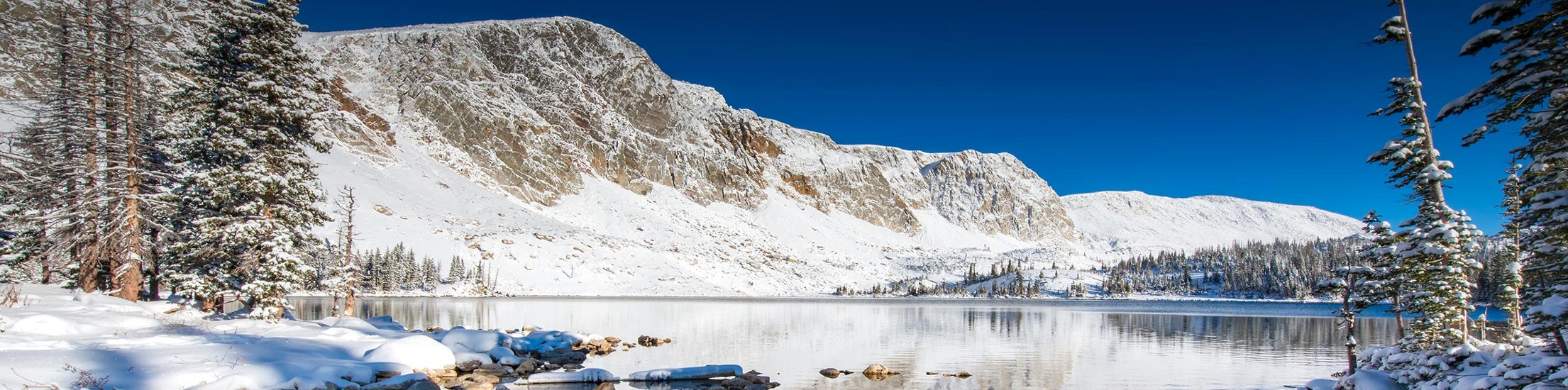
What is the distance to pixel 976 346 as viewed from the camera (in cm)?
4931

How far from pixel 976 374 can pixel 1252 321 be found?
70.8m

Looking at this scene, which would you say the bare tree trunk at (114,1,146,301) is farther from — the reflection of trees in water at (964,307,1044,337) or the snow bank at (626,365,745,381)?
the reflection of trees in water at (964,307,1044,337)

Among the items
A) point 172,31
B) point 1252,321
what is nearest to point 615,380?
point 172,31

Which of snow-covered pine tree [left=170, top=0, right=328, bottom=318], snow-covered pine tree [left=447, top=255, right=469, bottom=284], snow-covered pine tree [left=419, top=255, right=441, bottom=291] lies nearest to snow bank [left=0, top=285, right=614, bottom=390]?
snow-covered pine tree [left=170, top=0, right=328, bottom=318]

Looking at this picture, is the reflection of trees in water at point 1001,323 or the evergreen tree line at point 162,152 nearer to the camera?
the evergreen tree line at point 162,152

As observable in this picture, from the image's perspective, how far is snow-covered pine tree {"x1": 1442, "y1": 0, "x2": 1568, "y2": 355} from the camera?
42.1 ft

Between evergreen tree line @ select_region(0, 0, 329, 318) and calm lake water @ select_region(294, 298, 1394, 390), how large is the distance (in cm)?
1441

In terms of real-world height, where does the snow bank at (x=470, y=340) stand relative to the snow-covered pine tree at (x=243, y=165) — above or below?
below

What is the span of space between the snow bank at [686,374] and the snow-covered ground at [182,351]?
20.2 ft

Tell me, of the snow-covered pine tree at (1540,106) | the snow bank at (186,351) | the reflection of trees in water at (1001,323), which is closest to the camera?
the snow-covered pine tree at (1540,106)

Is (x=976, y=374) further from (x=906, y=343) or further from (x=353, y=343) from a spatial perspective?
(x=353, y=343)

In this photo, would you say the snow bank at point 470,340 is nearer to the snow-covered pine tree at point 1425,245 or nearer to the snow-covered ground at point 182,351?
the snow-covered ground at point 182,351

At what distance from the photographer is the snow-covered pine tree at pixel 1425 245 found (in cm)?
2475

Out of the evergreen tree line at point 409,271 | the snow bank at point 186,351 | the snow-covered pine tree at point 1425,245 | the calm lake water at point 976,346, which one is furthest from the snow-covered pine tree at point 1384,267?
the evergreen tree line at point 409,271
